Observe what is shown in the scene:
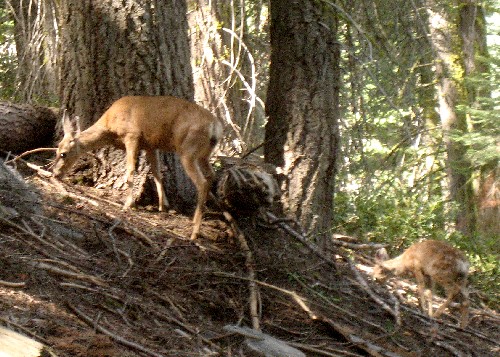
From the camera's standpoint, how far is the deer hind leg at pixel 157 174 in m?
8.20

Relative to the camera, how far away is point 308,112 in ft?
28.5

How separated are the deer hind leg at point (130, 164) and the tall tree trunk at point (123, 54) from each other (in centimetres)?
18

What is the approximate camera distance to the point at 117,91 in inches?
333

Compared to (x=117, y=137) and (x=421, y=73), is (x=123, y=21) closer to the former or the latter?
(x=117, y=137)

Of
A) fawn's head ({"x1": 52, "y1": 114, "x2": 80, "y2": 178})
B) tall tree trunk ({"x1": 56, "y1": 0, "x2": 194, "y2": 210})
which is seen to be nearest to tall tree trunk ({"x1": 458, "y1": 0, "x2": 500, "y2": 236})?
tall tree trunk ({"x1": 56, "y1": 0, "x2": 194, "y2": 210})

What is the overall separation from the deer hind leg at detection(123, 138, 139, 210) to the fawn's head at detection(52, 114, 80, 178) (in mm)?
503

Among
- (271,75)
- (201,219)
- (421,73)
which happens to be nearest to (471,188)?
(421,73)

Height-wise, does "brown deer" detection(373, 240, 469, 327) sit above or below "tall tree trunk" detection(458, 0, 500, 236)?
below

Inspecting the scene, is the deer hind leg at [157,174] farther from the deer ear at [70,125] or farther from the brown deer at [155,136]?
the deer ear at [70,125]

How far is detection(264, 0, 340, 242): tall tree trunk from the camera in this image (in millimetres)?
8656

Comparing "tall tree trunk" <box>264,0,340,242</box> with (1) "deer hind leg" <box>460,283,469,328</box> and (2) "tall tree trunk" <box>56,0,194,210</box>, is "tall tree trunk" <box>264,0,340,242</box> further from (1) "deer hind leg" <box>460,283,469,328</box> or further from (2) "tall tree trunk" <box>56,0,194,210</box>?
(1) "deer hind leg" <box>460,283,469,328</box>

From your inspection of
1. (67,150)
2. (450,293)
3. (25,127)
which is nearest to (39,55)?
(25,127)

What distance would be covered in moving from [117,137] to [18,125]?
1157 mm

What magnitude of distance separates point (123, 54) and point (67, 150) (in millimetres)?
1155
